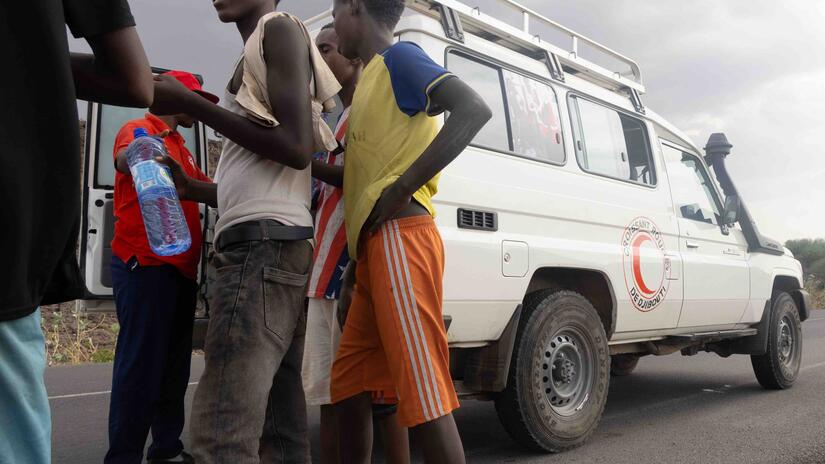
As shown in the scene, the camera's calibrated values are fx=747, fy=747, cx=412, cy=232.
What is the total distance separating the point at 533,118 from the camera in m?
4.04

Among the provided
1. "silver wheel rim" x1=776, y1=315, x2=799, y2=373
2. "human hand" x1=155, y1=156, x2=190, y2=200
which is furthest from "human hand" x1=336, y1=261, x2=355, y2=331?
"silver wheel rim" x1=776, y1=315, x2=799, y2=373

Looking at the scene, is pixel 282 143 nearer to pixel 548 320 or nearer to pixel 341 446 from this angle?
pixel 341 446

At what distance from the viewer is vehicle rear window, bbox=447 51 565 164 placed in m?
3.71

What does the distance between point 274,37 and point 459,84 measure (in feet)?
1.71

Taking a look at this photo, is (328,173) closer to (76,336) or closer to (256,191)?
(256,191)

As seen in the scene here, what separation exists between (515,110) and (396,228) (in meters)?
1.99

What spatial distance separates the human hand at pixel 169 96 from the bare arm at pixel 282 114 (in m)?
0.07

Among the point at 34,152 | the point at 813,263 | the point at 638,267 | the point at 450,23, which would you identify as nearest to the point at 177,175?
the point at 34,152

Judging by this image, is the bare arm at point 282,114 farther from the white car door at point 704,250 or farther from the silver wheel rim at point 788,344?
the silver wheel rim at point 788,344

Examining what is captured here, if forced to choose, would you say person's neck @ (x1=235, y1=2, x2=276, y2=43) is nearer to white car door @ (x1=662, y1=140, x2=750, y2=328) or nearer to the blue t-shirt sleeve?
the blue t-shirt sleeve

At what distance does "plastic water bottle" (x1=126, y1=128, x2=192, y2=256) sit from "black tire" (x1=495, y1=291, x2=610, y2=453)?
1864 millimetres

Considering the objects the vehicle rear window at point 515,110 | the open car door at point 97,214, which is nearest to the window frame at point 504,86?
the vehicle rear window at point 515,110

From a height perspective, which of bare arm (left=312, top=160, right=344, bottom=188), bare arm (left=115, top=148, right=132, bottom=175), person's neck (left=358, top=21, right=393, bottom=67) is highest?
person's neck (left=358, top=21, right=393, bottom=67)

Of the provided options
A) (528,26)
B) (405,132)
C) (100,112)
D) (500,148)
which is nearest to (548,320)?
(500,148)
